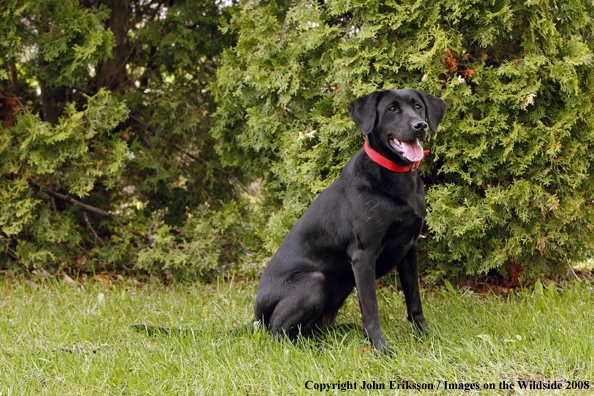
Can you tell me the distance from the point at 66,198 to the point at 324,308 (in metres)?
3.62

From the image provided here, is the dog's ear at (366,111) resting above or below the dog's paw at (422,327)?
above

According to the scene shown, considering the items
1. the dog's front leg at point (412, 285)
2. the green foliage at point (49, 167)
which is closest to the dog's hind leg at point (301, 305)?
the dog's front leg at point (412, 285)

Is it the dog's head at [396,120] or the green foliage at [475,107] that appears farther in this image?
the green foliage at [475,107]

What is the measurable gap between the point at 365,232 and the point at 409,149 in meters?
0.54

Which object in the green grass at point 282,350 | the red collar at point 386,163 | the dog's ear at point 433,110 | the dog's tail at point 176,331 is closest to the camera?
the green grass at point 282,350

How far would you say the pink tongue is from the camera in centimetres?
287

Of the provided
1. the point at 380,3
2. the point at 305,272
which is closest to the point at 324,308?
the point at 305,272

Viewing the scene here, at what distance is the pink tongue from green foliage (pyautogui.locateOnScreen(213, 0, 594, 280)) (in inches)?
40.2

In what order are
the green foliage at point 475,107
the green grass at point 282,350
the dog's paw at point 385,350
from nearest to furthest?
the green grass at point 282,350, the dog's paw at point 385,350, the green foliage at point 475,107

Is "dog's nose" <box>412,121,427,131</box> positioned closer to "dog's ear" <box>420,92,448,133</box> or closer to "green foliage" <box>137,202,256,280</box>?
"dog's ear" <box>420,92,448,133</box>

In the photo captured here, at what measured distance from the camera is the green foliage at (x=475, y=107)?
376 cm

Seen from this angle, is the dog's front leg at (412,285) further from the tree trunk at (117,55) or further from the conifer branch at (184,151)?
the tree trunk at (117,55)

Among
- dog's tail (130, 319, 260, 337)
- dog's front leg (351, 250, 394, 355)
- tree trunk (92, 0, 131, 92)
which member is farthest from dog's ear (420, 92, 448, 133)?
tree trunk (92, 0, 131, 92)

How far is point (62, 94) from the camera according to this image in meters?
5.79
